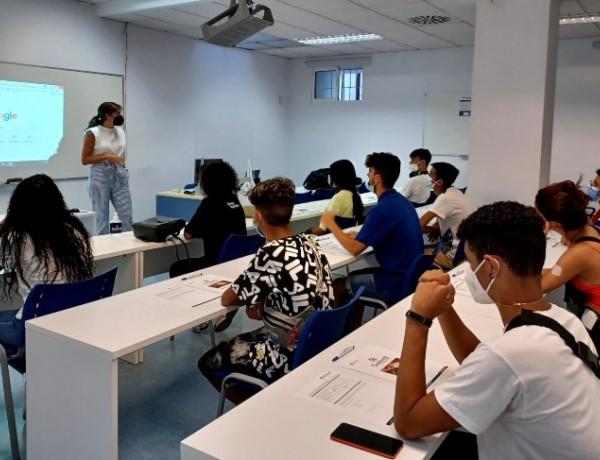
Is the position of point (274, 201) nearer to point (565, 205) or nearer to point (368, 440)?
A: point (368, 440)

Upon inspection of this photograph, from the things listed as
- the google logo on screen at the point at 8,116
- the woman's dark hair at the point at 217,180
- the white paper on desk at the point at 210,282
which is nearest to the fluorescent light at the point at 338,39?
the google logo on screen at the point at 8,116

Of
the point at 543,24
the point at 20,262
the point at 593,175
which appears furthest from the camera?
the point at 593,175

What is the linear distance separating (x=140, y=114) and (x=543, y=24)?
4.91m

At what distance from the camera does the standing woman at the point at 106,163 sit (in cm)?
507

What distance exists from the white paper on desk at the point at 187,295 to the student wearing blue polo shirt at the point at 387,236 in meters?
1.11

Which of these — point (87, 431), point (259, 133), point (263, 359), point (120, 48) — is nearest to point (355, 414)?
point (263, 359)

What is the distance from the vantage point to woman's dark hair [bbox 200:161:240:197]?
371 cm

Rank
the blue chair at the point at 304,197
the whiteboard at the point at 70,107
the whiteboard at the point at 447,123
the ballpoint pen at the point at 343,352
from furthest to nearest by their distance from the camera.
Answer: the whiteboard at the point at 447,123
the blue chair at the point at 304,197
the whiteboard at the point at 70,107
the ballpoint pen at the point at 343,352

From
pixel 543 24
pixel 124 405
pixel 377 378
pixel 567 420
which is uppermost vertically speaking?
pixel 543 24

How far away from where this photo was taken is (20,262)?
247 cm

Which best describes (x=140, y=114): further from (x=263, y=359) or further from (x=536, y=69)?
(x=263, y=359)

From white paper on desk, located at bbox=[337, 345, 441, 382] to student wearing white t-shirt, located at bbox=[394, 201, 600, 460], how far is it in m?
0.35

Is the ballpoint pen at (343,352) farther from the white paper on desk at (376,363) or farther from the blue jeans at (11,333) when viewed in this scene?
the blue jeans at (11,333)

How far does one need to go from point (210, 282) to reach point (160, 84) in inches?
215
